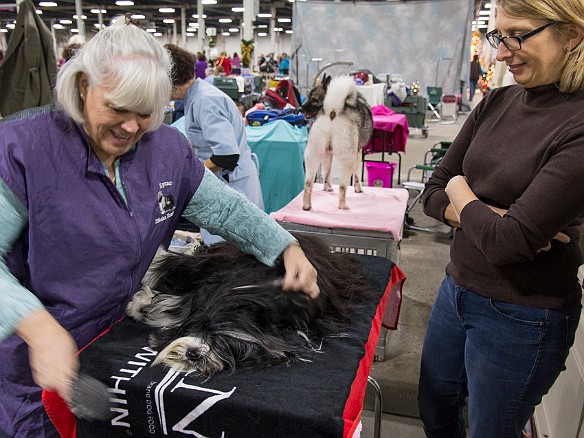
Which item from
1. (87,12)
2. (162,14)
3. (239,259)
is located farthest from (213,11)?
(239,259)

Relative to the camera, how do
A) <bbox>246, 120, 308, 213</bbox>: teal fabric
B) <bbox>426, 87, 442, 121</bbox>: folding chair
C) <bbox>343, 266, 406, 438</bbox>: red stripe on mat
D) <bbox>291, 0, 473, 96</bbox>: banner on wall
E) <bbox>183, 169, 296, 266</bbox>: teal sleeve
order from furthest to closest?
<bbox>426, 87, 442, 121</bbox>: folding chair
<bbox>291, 0, 473, 96</bbox>: banner on wall
<bbox>246, 120, 308, 213</bbox>: teal fabric
<bbox>183, 169, 296, 266</bbox>: teal sleeve
<bbox>343, 266, 406, 438</bbox>: red stripe on mat

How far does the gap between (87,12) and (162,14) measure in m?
3.24

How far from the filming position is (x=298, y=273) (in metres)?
1.26

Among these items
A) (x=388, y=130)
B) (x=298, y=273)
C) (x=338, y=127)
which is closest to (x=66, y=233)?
(x=298, y=273)

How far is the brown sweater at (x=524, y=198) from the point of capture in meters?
1.02

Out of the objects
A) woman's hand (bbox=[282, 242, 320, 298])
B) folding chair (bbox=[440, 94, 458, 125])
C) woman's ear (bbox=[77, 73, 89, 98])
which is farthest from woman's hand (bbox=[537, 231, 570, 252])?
folding chair (bbox=[440, 94, 458, 125])

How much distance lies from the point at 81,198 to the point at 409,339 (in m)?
2.39

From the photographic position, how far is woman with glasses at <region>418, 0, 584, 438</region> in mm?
1031

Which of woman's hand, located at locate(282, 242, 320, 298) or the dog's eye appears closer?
the dog's eye

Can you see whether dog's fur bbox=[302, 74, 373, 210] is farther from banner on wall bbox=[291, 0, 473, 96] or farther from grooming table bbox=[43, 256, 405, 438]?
banner on wall bbox=[291, 0, 473, 96]

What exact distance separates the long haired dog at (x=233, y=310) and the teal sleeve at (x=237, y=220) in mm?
51

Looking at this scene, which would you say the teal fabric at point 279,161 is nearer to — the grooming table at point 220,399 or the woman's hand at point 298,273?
the woman's hand at point 298,273

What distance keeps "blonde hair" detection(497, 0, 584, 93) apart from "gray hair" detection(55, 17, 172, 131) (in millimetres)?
771

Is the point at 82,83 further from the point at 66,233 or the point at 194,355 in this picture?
the point at 194,355
